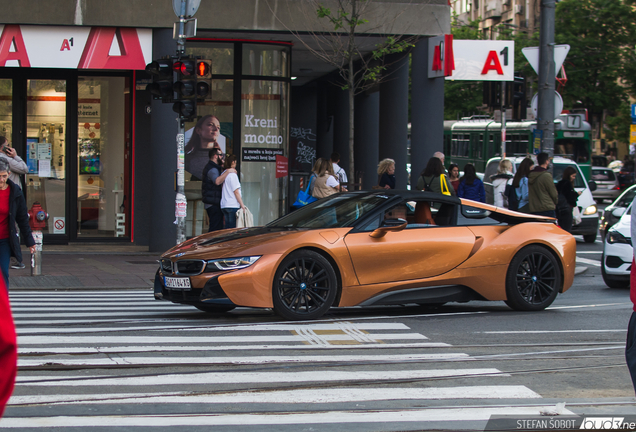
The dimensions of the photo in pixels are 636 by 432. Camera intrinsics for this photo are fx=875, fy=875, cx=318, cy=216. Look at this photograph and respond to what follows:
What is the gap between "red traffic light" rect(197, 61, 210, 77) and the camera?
43.4 feet

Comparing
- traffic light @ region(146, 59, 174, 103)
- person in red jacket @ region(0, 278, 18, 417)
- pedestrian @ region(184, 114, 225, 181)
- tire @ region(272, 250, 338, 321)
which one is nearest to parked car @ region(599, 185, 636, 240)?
pedestrian @ region(184, 114, 225, 181)

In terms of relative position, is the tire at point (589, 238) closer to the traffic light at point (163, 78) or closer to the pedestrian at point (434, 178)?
the pedestrian at point (434, 178)

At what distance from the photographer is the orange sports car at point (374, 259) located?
332 inches

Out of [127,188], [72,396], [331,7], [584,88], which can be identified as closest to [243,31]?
[331,7]

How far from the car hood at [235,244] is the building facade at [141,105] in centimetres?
794

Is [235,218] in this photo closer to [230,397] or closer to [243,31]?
[243,31]

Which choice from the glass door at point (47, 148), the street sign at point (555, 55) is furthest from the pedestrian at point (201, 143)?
the street sign at point (555, 55)

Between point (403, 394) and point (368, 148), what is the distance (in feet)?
72.5

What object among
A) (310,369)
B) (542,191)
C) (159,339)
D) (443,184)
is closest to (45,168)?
(443,184)

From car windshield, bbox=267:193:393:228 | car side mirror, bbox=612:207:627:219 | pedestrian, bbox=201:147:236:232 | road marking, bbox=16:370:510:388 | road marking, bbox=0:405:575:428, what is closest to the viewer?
road marking, bbox=0:405:575:428

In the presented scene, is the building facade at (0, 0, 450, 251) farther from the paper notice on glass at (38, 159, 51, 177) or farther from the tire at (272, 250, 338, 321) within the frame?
the tire at (272, 250, 338, 321)

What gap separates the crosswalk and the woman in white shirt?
5.67 meters

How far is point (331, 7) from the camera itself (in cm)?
1744

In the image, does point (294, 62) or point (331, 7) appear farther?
point (294, 62)
